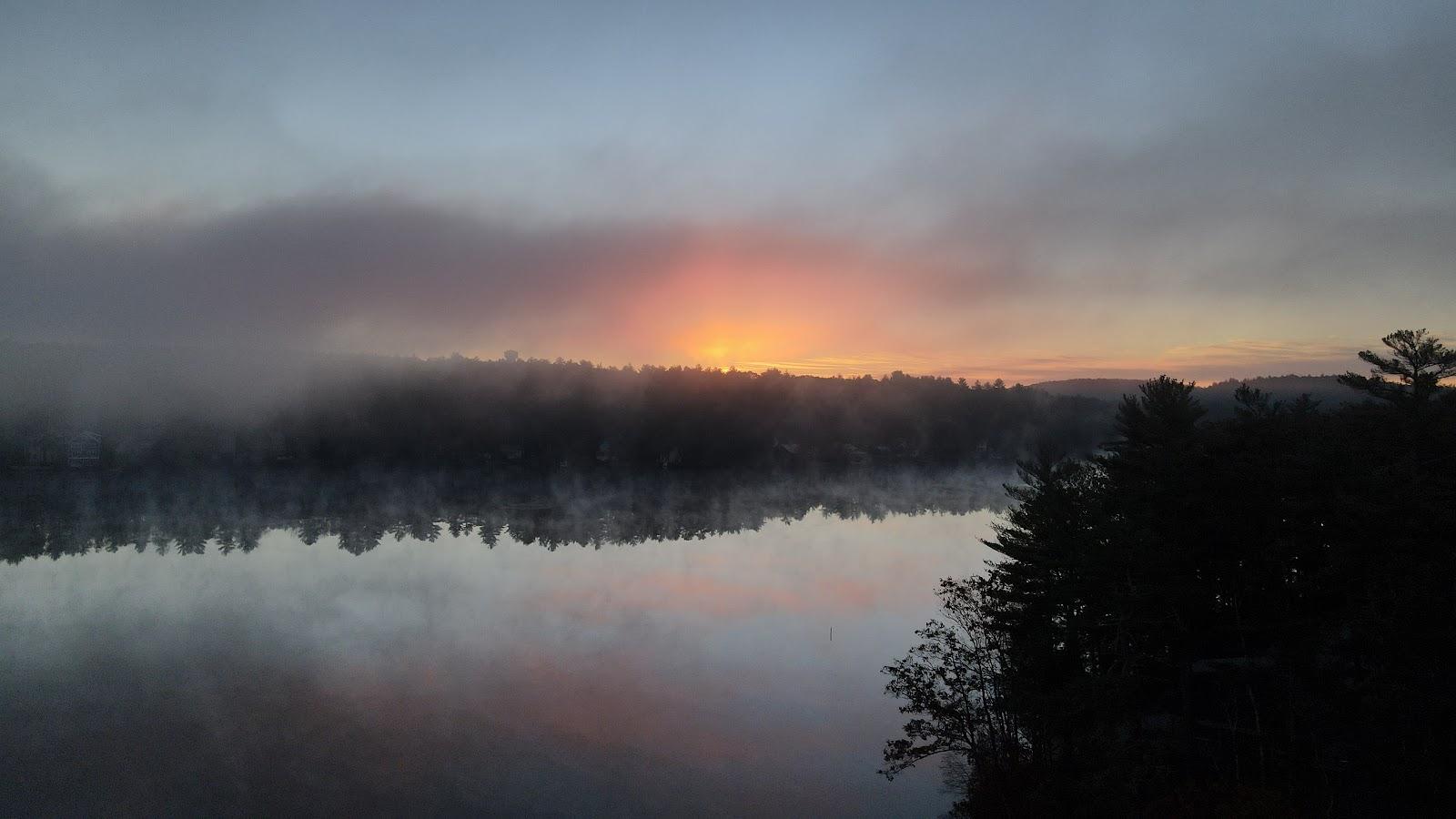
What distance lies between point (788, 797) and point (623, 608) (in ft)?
88.1

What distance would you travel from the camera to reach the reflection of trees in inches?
2889

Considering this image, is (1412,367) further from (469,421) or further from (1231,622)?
(469,421)

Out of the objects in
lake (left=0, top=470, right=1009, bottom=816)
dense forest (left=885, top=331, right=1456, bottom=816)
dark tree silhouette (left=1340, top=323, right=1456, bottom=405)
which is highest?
dark tree silhouette (left=1340, top=323, right=1456, bottom=405)

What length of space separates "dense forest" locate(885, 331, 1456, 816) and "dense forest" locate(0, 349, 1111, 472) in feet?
313

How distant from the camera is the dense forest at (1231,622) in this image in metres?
16.2

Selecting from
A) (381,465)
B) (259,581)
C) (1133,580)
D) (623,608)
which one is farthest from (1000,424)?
(1133,580)

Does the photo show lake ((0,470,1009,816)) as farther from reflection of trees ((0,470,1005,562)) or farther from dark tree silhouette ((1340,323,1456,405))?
dark tree silhouette ((1340,323,1456,405))

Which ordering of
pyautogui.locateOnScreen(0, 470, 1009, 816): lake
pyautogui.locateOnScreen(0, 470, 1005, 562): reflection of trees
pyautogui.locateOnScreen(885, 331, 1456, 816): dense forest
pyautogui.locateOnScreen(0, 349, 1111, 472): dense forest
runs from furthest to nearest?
pyautogui.locateOnScreen(0, 349, 1111, 472): dense forest < pyautogui.locateOnScreen(0, 470, 1005, 562): reflection of trees < pyautogui.locateOnScreen(0, 470, 1009, 816): lake < pyautogui.locateOnScreen(885, 331, 1456, 816): dense forest

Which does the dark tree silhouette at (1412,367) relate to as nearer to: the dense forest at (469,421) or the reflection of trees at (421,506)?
the reflection of trees at (421,506)

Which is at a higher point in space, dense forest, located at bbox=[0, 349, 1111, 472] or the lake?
dense forest, located at bbox=[0, 349, 1111, 472]

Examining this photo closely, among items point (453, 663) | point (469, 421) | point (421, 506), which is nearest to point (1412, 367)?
point (453, 663)

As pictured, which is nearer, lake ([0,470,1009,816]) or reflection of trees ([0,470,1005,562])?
lake ([0,470,1009,816])

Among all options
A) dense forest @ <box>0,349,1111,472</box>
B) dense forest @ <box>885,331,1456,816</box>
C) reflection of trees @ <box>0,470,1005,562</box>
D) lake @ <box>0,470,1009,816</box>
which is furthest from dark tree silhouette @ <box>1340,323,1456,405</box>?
dense forest @ <box>0,349,1111,472</box>

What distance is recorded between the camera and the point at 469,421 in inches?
5335
